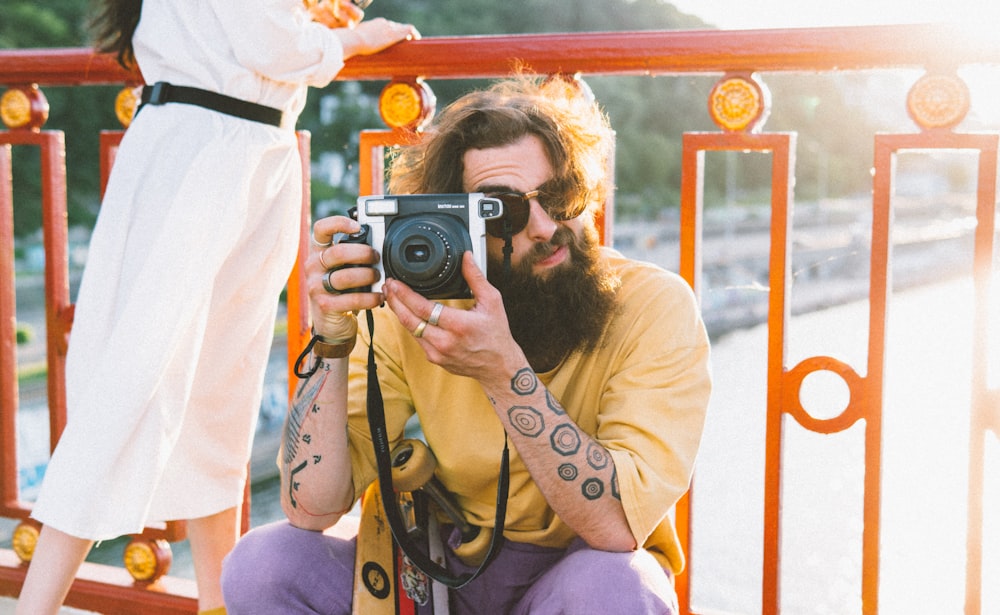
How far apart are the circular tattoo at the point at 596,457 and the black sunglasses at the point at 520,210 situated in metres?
0.32

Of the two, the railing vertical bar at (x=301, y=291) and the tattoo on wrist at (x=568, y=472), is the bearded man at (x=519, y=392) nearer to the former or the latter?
the tattoo on wrist at (x=568, y=472)

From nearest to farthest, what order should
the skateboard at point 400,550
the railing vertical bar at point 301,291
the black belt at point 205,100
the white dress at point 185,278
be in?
the skateboard at point 400,550
the white dress at point 185,278
the black belt at point 205,100
the railing vertical bar at point 301,291

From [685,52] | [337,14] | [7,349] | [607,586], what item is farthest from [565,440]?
[7,349]

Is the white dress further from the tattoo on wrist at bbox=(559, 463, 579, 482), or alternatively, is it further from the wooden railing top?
the tattoo on wrist at bbox=(559, 463, 579, 482)

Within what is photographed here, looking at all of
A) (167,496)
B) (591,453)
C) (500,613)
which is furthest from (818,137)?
(167,496)

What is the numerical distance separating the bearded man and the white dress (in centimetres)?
24

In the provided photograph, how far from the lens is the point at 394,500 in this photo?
4.43ft

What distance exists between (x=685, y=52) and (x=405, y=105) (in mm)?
504

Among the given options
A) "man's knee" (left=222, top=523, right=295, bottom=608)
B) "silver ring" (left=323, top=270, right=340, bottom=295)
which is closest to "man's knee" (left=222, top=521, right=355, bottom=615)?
"man's knee" (left=222, top=523, right=295, bottom=608)

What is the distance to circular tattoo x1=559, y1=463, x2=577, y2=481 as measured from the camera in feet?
3.98

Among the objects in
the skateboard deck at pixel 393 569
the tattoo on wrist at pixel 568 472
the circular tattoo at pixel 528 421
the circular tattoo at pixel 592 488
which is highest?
the circular tattoo at pixel 528 421

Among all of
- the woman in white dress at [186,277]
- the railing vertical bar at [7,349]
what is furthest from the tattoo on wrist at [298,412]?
the railing vertical bar at [7,349]

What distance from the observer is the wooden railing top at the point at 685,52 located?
138cm

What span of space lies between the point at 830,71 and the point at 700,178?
0.25 metres
